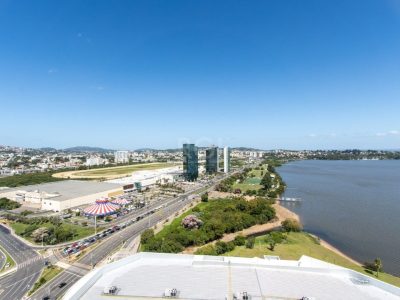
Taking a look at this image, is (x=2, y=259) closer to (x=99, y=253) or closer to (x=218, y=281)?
(x=99, y=253)

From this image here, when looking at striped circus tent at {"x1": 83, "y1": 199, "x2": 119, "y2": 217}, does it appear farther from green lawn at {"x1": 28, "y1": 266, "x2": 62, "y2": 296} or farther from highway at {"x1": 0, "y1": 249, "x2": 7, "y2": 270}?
highway at {"x1": 0, "y1": 249, "x2": 7, "y2": 270}

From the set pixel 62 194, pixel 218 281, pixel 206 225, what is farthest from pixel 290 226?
pixel 62 194

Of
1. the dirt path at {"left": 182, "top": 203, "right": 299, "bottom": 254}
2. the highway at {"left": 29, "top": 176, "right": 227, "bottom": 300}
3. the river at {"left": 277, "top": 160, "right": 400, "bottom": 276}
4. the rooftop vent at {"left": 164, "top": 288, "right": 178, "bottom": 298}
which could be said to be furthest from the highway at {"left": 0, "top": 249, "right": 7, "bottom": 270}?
the river at {"left": 277, "top": 160, "right": 400, "bottom": 276}

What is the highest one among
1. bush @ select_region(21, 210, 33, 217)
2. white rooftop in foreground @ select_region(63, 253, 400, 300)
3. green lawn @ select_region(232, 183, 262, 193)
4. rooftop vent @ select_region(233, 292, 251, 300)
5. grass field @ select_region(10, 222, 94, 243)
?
rooftop vent @ select_region(233, 292, 251, 300)

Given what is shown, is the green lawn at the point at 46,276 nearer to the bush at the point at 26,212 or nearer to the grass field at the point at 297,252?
the grass field at the point at 297,252

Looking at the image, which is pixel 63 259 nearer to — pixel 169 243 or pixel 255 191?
pixel 169 243

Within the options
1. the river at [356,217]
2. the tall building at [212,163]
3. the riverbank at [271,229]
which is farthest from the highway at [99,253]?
the tall building at [212,163]
